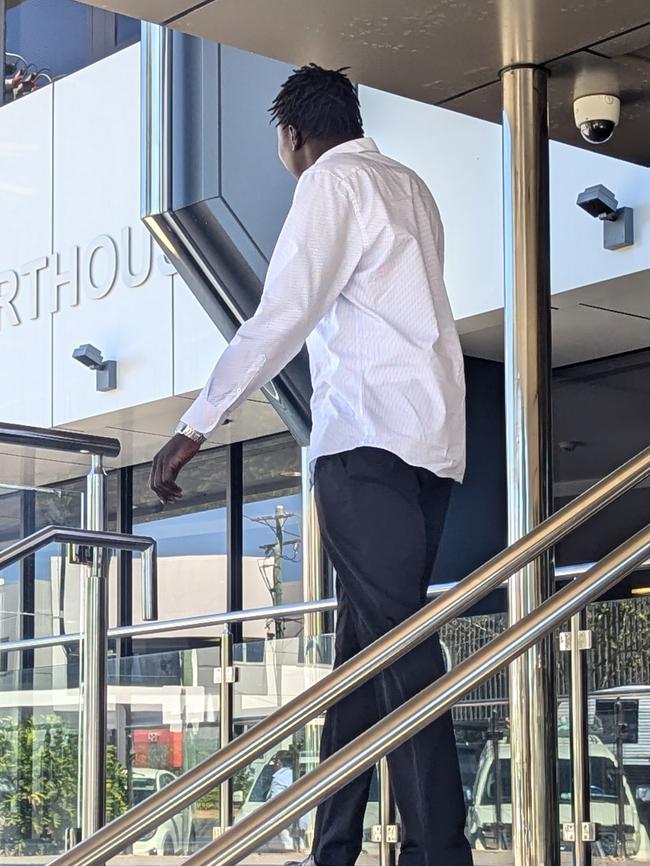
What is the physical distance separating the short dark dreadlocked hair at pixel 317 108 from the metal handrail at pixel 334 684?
1.18 metres

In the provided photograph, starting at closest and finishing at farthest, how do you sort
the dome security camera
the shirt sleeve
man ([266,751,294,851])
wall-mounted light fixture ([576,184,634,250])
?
the shirt sleeve
the dome security camera
man ([266,751,294,851])
wall-mounted light fixture ([576,184,634,250])

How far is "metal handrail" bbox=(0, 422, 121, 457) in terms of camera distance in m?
4.05

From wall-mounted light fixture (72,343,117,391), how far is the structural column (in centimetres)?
628

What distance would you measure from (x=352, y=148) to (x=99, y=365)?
6967 millimetres

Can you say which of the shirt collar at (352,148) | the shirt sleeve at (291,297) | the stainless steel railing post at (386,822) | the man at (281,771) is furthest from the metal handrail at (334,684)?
the man at (281,771)

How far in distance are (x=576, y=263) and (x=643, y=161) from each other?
2.19 metres

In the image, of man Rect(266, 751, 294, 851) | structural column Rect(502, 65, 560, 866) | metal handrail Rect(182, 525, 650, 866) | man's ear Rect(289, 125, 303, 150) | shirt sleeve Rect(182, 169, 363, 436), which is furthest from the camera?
man Rect(266, 751, 294, 851)

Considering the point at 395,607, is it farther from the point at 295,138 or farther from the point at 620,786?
the point at 620,786

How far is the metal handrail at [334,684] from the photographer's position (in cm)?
197

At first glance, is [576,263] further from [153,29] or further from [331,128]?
[331,128]

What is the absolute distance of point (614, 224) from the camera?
6.62 metres

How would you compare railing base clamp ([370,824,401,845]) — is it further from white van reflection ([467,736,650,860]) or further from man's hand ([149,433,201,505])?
man's hand ([149,433,201,505])

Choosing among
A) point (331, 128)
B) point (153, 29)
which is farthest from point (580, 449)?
point (331, 128)

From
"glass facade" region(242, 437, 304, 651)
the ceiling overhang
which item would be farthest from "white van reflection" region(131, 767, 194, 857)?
"glass facade" region(242, 437, 304, 651)
